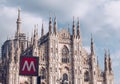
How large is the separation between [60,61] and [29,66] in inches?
2056

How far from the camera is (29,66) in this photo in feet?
81.8

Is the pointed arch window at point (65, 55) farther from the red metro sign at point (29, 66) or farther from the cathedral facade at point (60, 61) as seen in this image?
the red metro sign at point (29, 66)

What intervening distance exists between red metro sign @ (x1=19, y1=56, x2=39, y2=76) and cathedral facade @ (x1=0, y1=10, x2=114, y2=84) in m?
44.1

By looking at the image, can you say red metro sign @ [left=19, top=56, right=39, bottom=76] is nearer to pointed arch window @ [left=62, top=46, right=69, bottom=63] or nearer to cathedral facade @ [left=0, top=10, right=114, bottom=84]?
cathedral facade @ [left=0, top=10, right=114, bottom=84]

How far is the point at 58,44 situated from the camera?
3051 inches

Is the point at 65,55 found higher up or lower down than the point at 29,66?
higher up

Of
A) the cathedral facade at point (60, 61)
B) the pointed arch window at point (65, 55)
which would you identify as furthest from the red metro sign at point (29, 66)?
the pointed arch window at point (65, 55)

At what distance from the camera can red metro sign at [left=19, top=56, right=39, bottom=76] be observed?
2491cm

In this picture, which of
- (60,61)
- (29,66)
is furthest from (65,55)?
(29,66)

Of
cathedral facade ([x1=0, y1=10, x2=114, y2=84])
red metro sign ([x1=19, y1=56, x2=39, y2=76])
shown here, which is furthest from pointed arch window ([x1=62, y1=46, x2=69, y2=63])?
red metro sign ([x1=19, y1=56, x2=39, y2=76])

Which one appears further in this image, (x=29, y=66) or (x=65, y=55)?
(x=65, y=55)

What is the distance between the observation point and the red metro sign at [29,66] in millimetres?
24906

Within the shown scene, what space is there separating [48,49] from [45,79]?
7488 mm

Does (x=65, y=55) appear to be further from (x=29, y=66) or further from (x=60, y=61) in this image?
(x=29, y=66)
